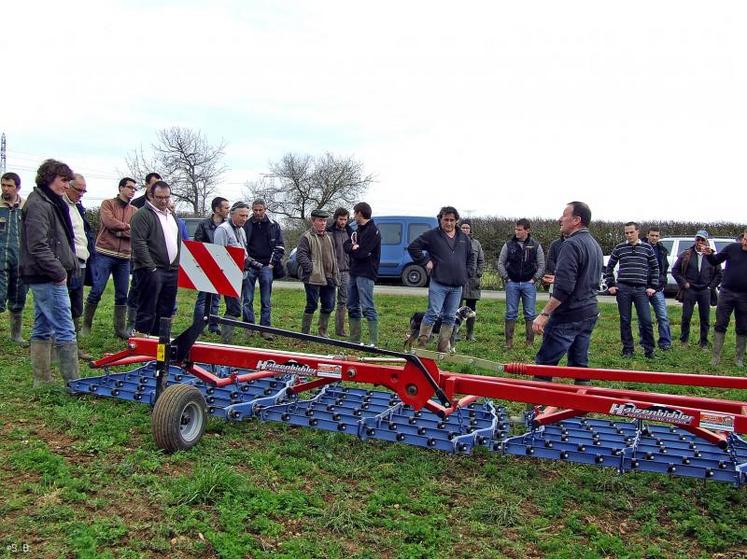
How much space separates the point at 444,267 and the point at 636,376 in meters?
3.81

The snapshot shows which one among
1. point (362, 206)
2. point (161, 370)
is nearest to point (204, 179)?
point (362, 206)

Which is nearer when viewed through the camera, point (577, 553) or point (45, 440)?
point (577, 553)

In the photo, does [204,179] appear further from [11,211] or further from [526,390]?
[526,390]

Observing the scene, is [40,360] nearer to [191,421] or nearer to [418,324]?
[191,421]

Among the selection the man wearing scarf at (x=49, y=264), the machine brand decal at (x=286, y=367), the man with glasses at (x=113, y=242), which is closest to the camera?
the machine brand decal at (x=286, y=367)

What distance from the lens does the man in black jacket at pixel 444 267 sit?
8.50 m

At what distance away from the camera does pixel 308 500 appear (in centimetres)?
400

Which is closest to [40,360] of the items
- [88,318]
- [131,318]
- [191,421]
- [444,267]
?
[191,421]


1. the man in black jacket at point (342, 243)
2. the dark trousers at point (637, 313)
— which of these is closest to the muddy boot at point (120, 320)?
the man in black jacket at point (342, 243)

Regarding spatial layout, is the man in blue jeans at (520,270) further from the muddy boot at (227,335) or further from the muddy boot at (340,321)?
the muddy boot at (227,335)

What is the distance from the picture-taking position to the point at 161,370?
16.2 ft

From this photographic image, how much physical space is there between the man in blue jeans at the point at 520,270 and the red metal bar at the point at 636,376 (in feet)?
15.9

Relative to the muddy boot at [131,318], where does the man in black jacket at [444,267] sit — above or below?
above

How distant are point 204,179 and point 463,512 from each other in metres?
41.1
